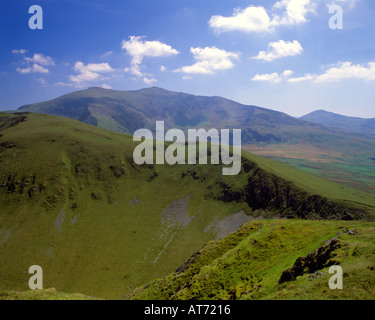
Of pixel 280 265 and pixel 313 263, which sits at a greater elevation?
pixel 313 263

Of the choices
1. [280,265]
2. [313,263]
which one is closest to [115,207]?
[280,265]

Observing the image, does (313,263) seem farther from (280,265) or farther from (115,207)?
(115,207)

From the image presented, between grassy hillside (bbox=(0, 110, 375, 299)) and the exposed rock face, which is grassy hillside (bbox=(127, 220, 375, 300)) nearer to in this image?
the exposed rock face

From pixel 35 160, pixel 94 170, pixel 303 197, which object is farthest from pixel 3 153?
pixel 303 197

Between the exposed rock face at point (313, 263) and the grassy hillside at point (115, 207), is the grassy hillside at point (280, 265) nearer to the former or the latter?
the exposed rock face at point (313, 263)

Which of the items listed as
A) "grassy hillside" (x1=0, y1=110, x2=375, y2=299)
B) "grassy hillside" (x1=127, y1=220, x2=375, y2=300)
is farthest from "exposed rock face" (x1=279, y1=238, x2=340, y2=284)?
"grassy hillside" (x1=0, y1=110, x2=375, y2=299)

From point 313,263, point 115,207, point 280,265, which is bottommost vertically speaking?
point 115,207

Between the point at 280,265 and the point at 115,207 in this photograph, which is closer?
the point at 280,265

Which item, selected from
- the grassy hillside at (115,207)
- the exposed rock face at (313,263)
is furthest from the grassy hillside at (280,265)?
the grassy hillside at (115,207)
